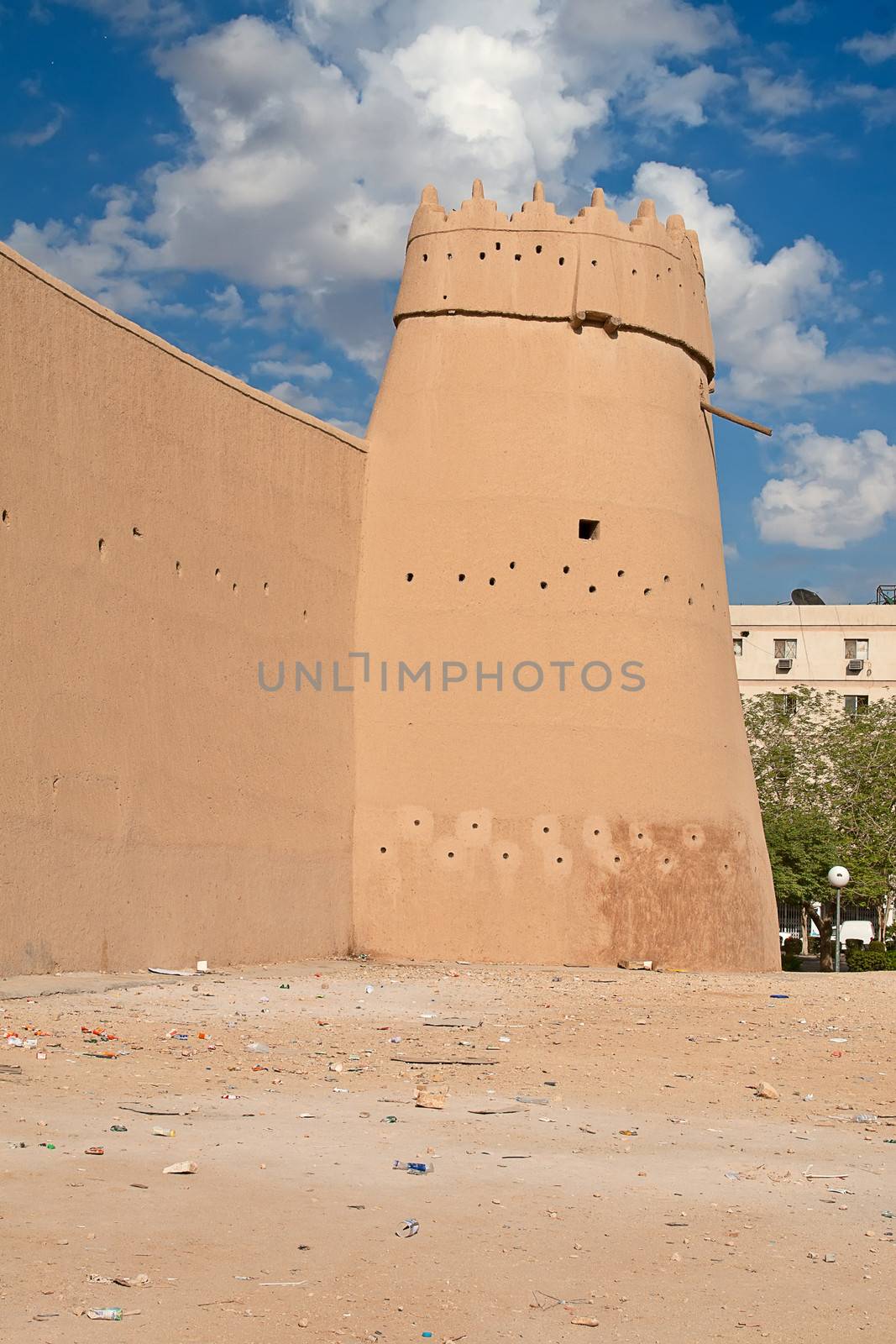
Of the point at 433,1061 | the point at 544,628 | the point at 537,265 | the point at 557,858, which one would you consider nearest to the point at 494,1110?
the point at 433,1061

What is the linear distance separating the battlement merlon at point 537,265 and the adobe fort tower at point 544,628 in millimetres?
27

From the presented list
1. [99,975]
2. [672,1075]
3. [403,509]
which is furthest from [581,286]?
[672,1075]

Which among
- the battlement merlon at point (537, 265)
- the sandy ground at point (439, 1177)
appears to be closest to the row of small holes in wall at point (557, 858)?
the sandy ground at point (439, 1177)

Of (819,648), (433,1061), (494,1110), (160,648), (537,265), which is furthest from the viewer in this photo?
(819,648)

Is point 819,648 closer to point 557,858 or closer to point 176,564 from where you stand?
point 557,858

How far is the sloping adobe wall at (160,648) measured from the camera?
11.0 metres

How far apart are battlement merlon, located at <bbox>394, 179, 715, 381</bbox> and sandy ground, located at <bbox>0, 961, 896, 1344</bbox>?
326 inches

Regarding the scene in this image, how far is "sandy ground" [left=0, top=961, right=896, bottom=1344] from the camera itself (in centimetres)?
461

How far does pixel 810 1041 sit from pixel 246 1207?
5449 millimetres

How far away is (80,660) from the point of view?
11.6m

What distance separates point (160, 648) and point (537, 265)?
6.31 meters

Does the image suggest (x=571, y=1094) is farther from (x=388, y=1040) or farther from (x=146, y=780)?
(x=146, y=780)

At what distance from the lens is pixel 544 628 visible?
15617 mm

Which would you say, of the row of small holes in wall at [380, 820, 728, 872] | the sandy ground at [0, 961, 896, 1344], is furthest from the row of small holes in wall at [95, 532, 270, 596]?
the sandy ground at [0, 961, 896, 1344]
